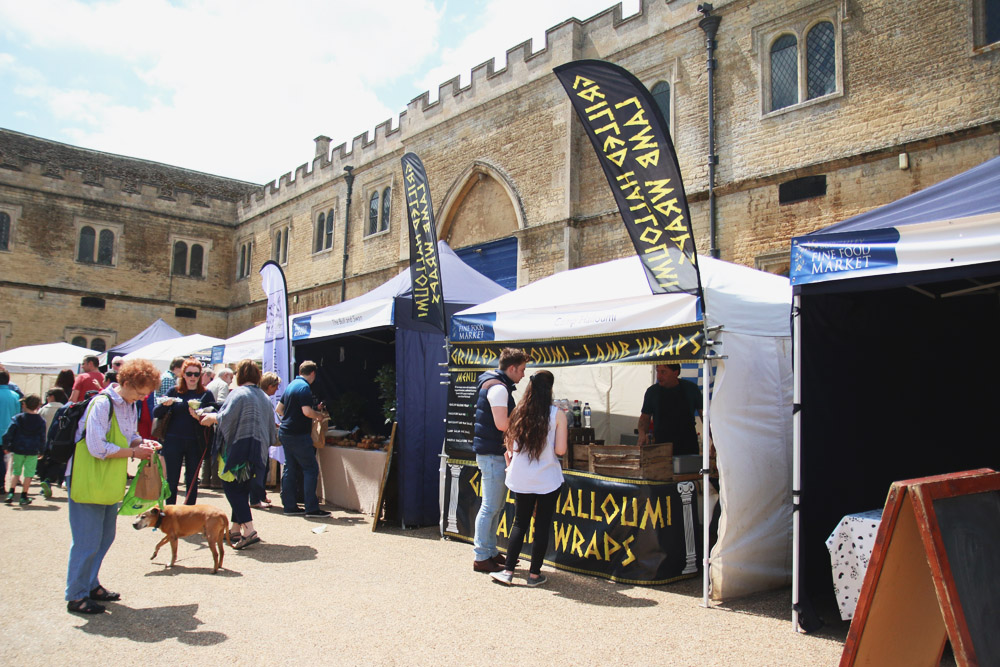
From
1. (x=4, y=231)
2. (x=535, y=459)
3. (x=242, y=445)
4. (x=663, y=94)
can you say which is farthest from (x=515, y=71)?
(x=4, y=231)

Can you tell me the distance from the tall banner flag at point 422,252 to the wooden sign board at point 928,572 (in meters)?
4.60

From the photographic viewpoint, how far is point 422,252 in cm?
725

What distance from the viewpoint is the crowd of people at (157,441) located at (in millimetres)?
4105

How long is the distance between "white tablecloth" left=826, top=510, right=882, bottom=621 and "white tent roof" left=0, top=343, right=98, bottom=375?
49.4 ft

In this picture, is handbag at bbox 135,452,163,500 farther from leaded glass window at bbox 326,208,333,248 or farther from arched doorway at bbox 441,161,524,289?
leaded glass window at bbox 326,208,333,248

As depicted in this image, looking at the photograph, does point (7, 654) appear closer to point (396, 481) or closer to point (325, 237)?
point (396, 481)

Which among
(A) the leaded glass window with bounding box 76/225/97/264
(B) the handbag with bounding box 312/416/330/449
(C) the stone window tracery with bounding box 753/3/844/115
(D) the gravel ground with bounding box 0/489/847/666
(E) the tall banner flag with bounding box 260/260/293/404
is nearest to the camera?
(D) the gravel ground with bounding box 0/489/847/666

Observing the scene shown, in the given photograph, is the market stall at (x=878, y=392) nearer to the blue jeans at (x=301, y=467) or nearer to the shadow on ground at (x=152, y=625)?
the shadow on ground at (x=152, y=625)

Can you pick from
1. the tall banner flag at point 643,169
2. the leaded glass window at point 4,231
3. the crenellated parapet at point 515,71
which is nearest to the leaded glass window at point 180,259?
the leaded glass window at point 4,231

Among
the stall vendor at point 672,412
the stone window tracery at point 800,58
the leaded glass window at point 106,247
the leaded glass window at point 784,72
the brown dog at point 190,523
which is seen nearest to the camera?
the brown dog at point 190,523

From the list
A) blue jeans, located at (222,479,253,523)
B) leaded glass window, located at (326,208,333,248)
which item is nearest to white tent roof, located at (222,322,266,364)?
blue jeans, located at (222,479,253,523)

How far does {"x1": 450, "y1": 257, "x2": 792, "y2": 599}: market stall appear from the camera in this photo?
4746 millimetres

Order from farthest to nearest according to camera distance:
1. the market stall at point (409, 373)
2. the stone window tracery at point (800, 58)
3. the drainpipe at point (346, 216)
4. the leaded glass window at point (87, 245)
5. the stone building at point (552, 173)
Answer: the leaded glass window at point (87, 245) < the drainpipe at point (346, 216) < the stone window tracery at point (800, 58) < the stone building at point (552, 173) < the market stall at point (409, 373)

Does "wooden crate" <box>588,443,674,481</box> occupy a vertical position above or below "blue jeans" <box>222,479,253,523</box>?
above
